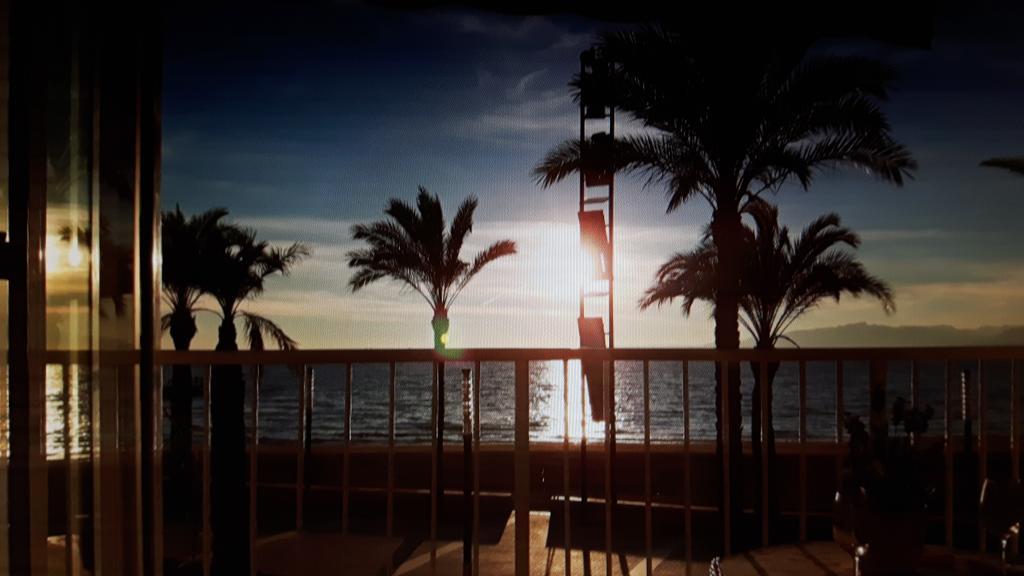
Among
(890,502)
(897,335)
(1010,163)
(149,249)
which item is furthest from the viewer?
(897,335)

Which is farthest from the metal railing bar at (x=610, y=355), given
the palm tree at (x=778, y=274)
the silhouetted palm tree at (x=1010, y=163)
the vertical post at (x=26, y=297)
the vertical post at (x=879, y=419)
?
the palm tree at (x=778, y=274)

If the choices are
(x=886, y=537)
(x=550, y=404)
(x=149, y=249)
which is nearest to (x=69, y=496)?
(x=149, y=249)

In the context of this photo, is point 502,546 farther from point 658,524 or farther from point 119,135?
point 119,135

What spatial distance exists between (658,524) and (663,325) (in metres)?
17.4

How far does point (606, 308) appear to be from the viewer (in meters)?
10.9

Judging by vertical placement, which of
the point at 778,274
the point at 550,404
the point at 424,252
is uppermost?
the point at 424,252

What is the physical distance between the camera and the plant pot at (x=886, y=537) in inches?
60.8

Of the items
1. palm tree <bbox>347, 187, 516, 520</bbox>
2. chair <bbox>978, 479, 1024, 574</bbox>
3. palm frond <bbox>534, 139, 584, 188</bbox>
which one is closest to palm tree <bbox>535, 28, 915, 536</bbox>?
palm frond <bbox>534, 139, 584, 188</bbox>

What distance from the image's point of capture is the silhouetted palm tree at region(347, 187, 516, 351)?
12.8 meters

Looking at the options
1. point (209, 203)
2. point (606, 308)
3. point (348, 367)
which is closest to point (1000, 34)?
point (606, 308)

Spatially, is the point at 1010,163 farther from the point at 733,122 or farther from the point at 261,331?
the point at 261,331

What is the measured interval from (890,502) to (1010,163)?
257 inches

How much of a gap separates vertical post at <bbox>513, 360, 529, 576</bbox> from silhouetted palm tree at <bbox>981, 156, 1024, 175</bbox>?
19.0 ft

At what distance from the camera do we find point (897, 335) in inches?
1014
